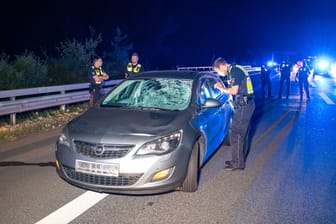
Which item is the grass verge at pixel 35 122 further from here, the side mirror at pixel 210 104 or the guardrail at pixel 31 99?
the side mirror at pixel 210 104

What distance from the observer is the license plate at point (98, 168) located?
388 cm

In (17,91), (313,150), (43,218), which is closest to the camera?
(43,218)

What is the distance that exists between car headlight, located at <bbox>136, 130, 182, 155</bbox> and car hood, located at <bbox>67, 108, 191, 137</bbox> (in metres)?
0.09

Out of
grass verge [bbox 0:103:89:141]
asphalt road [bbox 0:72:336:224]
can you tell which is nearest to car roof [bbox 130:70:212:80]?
asphalt road [bbox 0:72:336:224]

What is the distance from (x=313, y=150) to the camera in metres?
6.66

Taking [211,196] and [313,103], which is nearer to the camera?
[211,196]

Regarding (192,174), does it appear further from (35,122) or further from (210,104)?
(35,122)

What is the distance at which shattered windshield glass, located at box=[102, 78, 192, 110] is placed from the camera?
5098 mm

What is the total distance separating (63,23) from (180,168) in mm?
36779

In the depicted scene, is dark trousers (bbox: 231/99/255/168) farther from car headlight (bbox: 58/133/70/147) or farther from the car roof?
car headlight (bbox: 58/133/70/147)

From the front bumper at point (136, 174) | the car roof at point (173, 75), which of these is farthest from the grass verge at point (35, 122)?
the front bumper at point (136, 174)

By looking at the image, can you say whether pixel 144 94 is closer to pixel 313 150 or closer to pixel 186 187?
pixel 186 187

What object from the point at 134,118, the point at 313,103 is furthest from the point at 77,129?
the point at 313,103

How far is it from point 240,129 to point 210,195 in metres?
1.40
